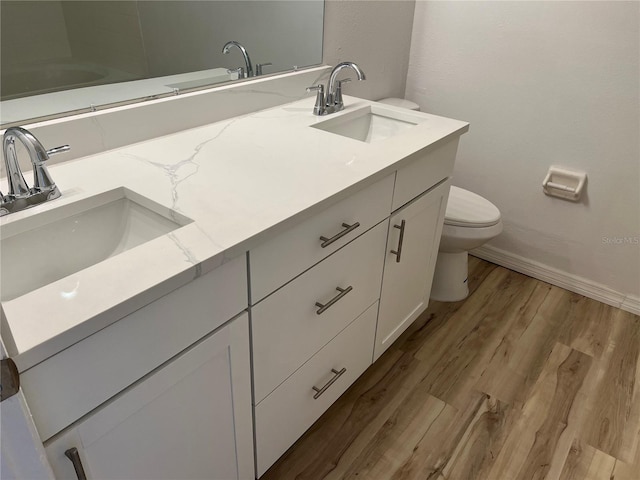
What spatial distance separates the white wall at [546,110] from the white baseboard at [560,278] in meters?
0.02

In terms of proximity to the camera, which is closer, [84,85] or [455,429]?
[84,85]

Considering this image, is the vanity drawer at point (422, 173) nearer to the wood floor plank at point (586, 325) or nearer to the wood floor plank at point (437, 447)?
the wood floor plank at point (437, 447)

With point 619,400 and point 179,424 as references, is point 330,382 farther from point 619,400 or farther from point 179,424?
point 619,400

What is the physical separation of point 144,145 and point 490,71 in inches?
60.9

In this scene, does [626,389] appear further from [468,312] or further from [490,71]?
[490,71]

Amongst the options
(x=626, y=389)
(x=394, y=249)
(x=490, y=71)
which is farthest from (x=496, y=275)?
(x=394, y=249)

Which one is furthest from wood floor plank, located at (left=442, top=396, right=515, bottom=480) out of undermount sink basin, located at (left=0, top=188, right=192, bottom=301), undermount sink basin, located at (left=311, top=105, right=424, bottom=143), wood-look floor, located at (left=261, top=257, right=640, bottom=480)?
undermount sink basin, located at (left=0, top=188, right=192, bottom=301)

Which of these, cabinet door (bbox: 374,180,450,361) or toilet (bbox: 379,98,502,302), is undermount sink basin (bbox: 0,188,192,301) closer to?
cabinet door (bbox: 374,180,450,361)

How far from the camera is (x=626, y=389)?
1.77 metres

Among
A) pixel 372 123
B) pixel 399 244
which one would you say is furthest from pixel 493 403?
pixel 372 123

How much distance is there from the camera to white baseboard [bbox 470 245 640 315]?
2170 millimetres

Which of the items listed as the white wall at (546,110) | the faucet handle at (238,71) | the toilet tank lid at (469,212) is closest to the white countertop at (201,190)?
the faucet handle at (238,71)

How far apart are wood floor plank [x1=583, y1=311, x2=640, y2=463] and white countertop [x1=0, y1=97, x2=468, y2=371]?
1.06 m

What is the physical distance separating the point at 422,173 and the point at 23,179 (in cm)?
102
